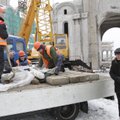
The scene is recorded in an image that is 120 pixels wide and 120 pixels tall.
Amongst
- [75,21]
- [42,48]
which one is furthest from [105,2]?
[42,48]

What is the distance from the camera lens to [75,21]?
24.1 m

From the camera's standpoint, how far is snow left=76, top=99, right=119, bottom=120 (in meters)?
5.48

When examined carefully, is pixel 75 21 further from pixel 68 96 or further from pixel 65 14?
pixel 68 96

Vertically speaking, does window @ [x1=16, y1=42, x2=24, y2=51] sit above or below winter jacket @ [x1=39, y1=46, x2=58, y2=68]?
above

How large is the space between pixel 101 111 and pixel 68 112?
1.06m

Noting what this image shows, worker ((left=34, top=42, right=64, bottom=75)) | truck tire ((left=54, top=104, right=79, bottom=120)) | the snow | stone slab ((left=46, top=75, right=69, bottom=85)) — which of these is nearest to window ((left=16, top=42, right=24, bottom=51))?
worker ((left=34, top=42, right=64, bottom=75))

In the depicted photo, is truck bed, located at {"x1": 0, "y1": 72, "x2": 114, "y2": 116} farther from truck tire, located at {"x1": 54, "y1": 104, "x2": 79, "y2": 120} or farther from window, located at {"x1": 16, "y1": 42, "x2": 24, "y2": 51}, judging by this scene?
window, located at {"x1": 16, "y1": 42, "x2": 24, "y2": 51}

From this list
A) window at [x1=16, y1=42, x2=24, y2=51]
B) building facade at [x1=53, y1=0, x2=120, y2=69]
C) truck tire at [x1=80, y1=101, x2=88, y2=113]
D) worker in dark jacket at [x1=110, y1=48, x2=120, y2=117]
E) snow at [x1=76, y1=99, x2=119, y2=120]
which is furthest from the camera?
building facade at [x1=53, y1=0, x2=120, y2=69]

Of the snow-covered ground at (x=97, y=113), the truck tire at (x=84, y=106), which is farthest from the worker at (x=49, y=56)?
the snow-covered ground at (x=97, y=113)

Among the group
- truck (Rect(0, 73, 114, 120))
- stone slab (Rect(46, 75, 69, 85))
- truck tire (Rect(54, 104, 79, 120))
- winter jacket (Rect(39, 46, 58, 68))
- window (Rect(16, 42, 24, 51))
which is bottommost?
truck tire (Rect(54, 104, 79, 120))

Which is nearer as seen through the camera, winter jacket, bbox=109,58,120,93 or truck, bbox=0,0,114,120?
truck, bbox=0,0,114,120

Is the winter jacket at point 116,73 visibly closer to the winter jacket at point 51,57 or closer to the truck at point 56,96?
the truck at point 56,96

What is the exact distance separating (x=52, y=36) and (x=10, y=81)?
44.9 feet

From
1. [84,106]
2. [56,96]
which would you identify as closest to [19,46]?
[84,106]
